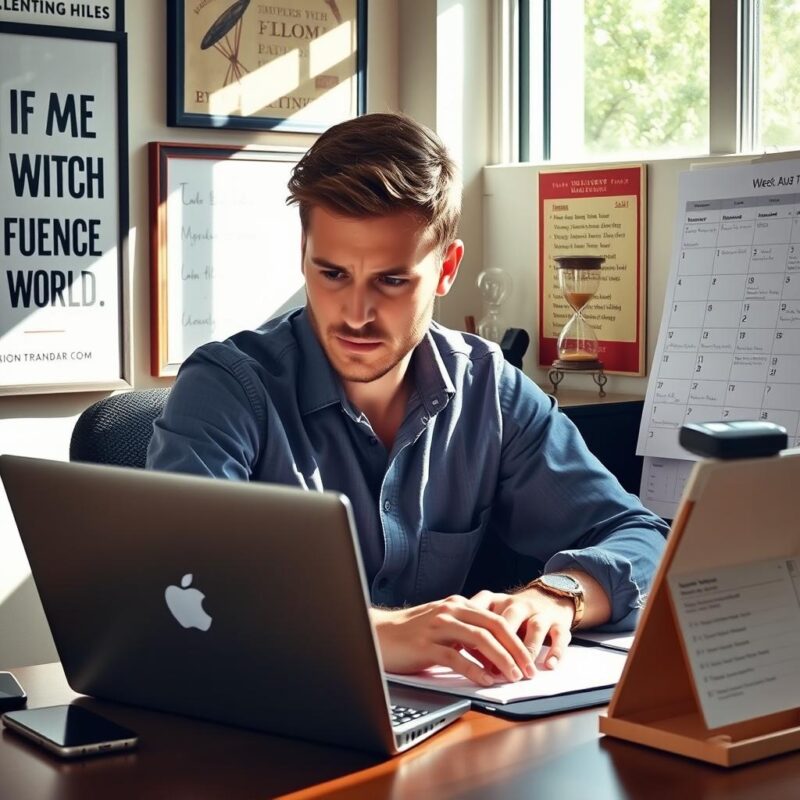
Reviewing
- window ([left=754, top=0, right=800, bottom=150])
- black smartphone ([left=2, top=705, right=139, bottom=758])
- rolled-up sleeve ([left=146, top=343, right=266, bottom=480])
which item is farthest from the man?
window ([left=754, top=0, right=800, bottom=150])

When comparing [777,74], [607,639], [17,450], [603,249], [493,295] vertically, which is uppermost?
[777,74]

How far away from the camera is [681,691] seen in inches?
48.5

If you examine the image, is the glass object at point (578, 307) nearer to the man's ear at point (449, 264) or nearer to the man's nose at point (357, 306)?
the man's ear at point (449, 264)

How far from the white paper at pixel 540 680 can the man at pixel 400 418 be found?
0.32 feet

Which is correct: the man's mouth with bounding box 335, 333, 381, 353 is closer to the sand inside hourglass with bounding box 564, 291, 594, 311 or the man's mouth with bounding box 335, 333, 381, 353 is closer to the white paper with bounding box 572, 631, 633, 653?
the white paper with bounding box 572, 631, 633, 653

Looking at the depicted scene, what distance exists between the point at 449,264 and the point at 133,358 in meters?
1.23

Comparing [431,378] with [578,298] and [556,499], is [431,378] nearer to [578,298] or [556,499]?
[556,499]

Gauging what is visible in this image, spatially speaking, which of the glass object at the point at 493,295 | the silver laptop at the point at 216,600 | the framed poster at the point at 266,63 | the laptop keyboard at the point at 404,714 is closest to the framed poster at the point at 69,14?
the framed poster at the point at 266,63

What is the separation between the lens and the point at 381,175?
1753mm

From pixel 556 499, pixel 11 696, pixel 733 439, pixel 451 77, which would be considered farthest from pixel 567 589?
pixel 451 77

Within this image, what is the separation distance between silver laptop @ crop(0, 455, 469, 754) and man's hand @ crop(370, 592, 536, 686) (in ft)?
0.24

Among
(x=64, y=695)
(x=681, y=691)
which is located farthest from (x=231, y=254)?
(x=681, y=691)

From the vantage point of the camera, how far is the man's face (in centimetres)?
173

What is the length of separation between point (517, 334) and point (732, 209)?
65cm
